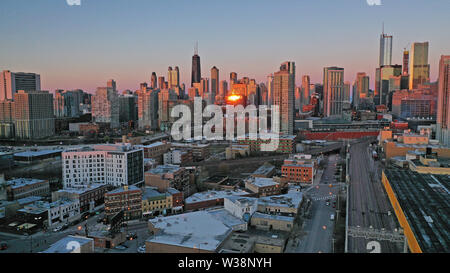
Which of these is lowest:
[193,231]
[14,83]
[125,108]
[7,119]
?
[193,231]

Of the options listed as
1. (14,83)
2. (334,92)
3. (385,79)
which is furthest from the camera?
(385,79)

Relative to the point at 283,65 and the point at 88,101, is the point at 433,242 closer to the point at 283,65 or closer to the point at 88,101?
the point at 283,65

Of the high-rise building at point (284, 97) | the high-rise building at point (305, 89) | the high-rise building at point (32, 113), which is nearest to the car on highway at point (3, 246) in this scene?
the high-rise building at point (284, 97)

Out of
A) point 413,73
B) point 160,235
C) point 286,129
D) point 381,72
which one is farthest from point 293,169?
point 381,72

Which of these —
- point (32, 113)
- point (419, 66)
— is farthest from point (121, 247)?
point (419, 66)

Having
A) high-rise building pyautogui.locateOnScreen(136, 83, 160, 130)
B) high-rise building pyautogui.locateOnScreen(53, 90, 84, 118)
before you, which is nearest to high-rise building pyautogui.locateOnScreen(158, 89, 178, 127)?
high-rise building pyautogui.locateOnScreen(136, 83, 160, 130)

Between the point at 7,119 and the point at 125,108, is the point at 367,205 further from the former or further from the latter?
the point at 125,108
